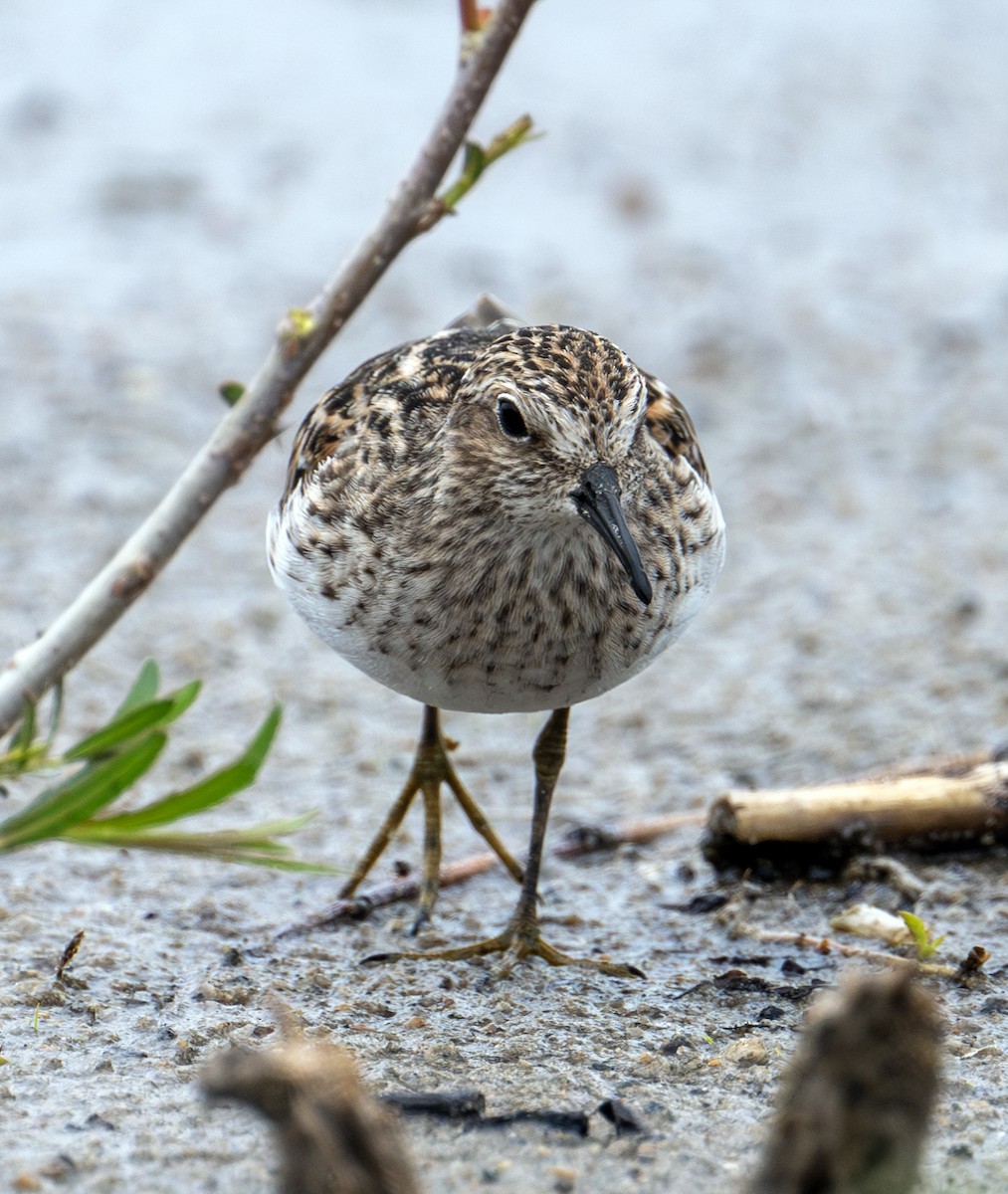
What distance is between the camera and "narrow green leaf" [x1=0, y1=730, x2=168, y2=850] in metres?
2.48

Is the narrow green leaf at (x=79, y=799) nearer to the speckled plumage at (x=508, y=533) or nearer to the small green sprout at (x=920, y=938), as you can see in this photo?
the speckled plumage at (x=508, y=533)

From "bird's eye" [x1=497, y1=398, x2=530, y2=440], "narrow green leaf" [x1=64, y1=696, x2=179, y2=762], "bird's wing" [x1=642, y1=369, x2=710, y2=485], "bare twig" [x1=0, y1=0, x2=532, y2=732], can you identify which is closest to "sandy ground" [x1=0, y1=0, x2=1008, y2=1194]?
"narrow green leaf" [x1=64, y1=696, x2=179, y2=762]

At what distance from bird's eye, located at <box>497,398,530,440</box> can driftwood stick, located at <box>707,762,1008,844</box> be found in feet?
4.34

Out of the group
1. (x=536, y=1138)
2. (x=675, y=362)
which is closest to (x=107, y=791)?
(x=536, y=1138)

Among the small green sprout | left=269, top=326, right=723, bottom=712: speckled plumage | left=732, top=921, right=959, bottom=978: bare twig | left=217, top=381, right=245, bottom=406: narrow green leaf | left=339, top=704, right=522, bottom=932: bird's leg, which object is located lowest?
left=732, top=921, right=959, bottom=978: bare twig

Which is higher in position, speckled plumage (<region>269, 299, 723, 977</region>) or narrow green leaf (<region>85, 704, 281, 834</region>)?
speckled plumage (<region>269, 299, 723, 977</region>)

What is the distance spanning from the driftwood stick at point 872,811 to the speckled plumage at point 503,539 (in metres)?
0.72

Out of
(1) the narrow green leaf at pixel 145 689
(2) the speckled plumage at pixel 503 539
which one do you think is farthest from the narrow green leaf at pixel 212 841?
(2) the speckled plumage at pixel 503 539

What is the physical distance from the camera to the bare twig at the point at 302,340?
369cm

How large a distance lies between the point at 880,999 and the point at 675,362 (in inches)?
268

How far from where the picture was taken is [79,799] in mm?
2500

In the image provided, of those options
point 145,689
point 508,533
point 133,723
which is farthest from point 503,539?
point 133,723

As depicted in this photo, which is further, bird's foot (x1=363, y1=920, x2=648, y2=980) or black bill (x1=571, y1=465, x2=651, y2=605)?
bird's foot (x1=363, y1=920, x2=648, y2=980)

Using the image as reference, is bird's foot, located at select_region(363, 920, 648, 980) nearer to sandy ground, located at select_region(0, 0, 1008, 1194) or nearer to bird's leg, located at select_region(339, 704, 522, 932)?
sandy ground, located at select_region(0, 0, 1008, 1194)
